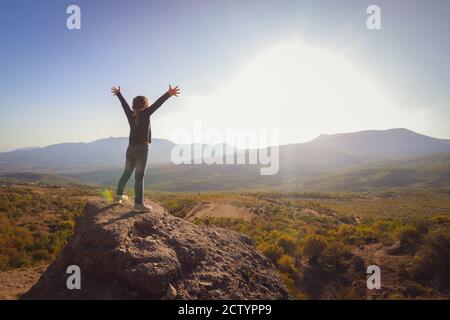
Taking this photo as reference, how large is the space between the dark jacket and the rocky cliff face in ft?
5.62

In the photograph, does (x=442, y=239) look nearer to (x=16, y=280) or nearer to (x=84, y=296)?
(x=84, y=296)

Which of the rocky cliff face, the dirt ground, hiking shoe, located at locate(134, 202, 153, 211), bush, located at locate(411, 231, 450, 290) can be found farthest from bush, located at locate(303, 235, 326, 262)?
the dirt ground

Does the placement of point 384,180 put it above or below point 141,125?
below

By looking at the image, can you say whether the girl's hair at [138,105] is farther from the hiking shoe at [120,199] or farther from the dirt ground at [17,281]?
the dirt ground at [17,281]

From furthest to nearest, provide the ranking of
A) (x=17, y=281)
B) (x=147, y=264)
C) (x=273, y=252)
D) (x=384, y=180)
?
1. (x=384, y=180)
2. (x=273, y=252)
3. (x=17, y=281)
4. (x=147, y=264)

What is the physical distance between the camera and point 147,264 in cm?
540

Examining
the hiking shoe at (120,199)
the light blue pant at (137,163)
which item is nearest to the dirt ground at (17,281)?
the hiking shoe at (120,199)

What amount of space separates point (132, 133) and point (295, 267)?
761cm

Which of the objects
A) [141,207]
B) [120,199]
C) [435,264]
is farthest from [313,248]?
[120,199]

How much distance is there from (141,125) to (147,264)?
3096mm

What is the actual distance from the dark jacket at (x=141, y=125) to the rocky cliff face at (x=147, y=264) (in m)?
1.71

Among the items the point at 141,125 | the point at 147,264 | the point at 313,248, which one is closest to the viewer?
the point at 147,264

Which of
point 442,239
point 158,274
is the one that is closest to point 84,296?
→ point 158,274

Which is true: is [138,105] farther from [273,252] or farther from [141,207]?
[273,252]
